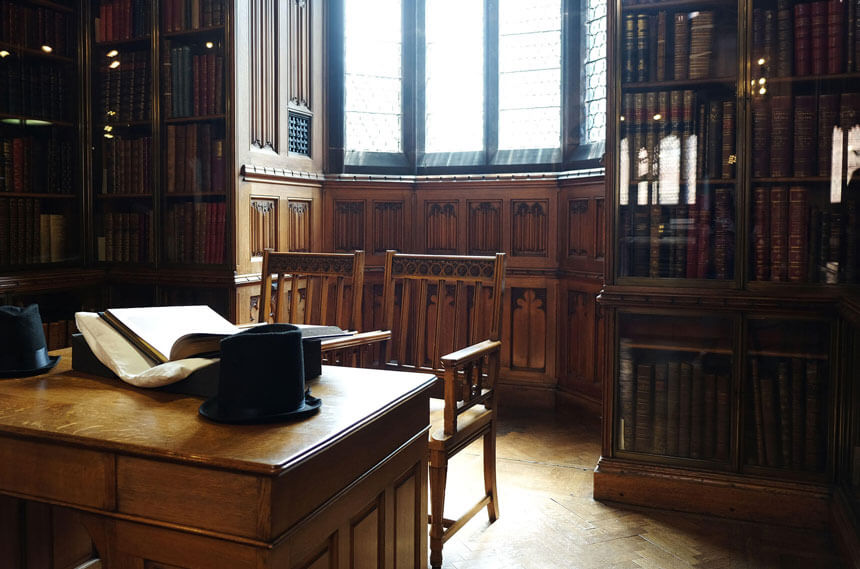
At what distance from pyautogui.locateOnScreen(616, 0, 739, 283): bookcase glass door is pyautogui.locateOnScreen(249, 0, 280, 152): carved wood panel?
1957 mm

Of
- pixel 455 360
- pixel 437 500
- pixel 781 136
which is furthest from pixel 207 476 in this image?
pixel 781 136

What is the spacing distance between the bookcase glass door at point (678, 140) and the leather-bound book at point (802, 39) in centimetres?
21

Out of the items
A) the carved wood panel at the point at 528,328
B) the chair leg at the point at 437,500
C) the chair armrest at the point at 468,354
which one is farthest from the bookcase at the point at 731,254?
the carved wood panel at the point at 528,328

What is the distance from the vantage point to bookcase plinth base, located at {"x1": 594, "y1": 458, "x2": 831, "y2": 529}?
267cm

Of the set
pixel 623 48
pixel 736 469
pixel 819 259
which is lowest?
pixel 736 469

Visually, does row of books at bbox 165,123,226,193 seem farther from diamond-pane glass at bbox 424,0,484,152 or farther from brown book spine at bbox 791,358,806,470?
brown book spine at bbox 791,358,806,470

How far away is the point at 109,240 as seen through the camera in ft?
13.4

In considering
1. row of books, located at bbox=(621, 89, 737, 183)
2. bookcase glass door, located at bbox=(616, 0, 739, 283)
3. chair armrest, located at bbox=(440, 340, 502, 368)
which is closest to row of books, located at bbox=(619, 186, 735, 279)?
bookcase glass door, located at bbox=(616, 0, 739, 283)

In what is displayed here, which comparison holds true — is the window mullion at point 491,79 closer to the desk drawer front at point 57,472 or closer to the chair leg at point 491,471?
the chair leg at point 491,471

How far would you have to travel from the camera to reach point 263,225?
394 cm

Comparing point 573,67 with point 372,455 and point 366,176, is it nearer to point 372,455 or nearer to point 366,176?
point 366,176

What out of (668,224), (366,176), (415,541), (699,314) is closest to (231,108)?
(366,176)

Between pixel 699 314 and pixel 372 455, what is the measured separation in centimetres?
190

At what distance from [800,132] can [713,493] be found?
1.40 m
